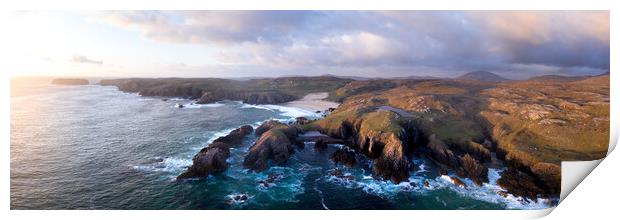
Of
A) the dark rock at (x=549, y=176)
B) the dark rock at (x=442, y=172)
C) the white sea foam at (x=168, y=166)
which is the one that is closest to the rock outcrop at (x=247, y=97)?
the white sea foam at (x=168, y=166)

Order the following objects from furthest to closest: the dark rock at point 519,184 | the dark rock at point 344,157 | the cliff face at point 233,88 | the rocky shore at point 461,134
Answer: the cliff face at point 233,88, the dark rock at point 344,157, the rocky shore at point 461,134, the dark rock at point 519,184

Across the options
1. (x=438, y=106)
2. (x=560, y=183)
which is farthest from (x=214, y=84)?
(x=560, y=183)

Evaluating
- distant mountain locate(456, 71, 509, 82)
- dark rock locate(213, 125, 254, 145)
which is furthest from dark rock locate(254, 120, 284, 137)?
distant mountain locate(456, 71, 509, 82)

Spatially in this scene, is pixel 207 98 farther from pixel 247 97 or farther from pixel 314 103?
pixel 314 103

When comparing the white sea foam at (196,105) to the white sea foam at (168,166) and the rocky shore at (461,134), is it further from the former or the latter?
the white sea foam at (168,166)

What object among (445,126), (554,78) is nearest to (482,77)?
(554,78)

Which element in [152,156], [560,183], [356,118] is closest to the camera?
[560,183]
